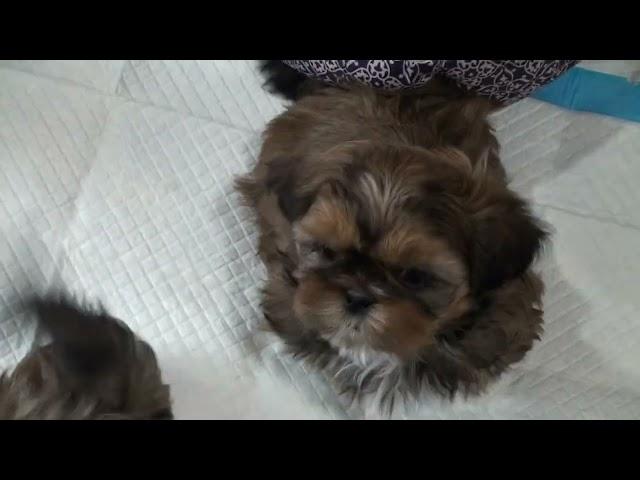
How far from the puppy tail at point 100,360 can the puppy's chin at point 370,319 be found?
13.3 inches

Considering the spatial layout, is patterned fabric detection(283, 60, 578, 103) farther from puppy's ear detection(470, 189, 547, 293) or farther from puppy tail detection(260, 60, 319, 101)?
puppy's ear detection(470, 189, 547, 293)

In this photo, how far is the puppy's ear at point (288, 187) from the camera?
1.66m

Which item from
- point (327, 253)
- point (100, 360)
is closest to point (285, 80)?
point (327, 253)

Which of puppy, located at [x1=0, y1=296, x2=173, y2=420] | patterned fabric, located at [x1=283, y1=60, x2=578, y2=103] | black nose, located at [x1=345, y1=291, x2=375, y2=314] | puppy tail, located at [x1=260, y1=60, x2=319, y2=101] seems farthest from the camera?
puppy tail, located at [x1=260, y1=60, x2=319, y2=101]

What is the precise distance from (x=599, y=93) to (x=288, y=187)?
1.10 metres

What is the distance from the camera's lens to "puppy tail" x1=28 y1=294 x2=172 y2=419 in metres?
1.48

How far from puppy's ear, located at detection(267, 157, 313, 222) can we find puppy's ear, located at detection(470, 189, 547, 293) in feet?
1.14

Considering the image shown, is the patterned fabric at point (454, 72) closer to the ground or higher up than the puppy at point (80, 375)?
higher up

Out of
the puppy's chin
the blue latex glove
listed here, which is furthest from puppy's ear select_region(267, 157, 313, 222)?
the blue latex glove

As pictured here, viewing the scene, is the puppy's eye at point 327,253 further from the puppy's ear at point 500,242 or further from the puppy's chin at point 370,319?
the puppy's ear at point 500,242

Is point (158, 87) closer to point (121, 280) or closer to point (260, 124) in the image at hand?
point (260, 124)

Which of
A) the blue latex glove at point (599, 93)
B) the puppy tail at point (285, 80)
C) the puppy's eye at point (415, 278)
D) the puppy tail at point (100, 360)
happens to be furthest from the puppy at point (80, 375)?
the blue latex glove at point (599, 93)

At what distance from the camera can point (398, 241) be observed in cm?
149
